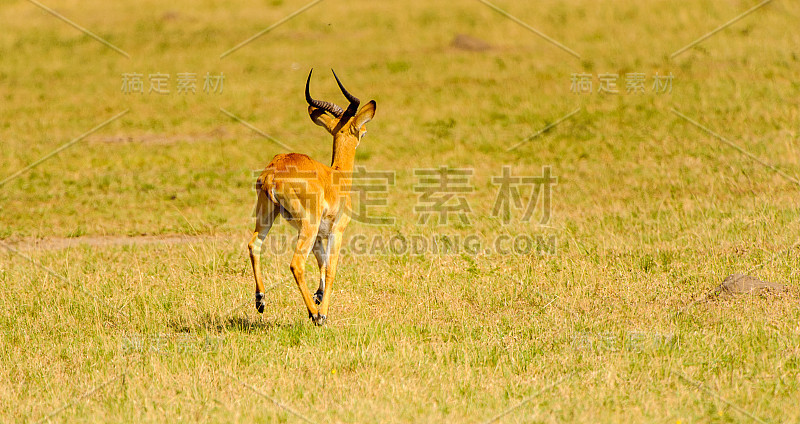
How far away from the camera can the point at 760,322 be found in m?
7.99

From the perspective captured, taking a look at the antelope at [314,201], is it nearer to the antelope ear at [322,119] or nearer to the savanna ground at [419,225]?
the antelope ear at [322,119]

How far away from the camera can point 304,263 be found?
7641mm

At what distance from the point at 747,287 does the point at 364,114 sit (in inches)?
167

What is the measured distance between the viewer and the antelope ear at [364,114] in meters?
8.74

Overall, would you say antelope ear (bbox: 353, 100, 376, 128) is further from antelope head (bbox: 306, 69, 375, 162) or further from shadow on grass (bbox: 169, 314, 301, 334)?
shadow on grass (bbox: 169, 314, 301, 334)

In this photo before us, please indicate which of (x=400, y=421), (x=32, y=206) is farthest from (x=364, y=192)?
(x=400, y=421)

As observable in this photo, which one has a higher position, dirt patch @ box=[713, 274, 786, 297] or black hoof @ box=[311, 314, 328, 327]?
dirt patch @ box=[713, 274, 786, 297]

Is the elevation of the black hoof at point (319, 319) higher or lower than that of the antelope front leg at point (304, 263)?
lower

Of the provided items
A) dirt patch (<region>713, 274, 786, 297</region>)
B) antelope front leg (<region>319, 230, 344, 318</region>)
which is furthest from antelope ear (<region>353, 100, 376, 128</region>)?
dirt patch (<region>713, 274, 786, 297</region>)

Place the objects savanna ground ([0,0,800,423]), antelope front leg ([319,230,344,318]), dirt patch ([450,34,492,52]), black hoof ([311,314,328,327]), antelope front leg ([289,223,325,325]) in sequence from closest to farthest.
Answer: savanna ground ([0,0,800,423])
antelope front leg ([289,223,325,325])
black hoof ([311,314,328,327])
antelope front leg ([319,230,344,318])
dirt patch ([450,34,492,52])

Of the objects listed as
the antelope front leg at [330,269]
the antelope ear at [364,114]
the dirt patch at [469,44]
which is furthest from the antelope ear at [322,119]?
the dirt patch at [469,44]

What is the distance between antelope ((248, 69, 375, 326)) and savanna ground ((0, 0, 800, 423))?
1.87 feet

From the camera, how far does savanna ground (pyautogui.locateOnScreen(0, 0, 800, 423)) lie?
6816 millimetres

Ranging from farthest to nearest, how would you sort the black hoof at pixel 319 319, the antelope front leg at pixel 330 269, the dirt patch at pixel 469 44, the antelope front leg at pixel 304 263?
1. the dirt patch at pixel 469 44
2. the antelope front leg at pixel 330 269
3. the black hoof at pixel 319 319
4. the antelope front leg at pixel 304 263
